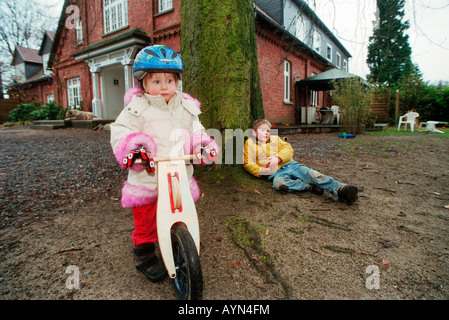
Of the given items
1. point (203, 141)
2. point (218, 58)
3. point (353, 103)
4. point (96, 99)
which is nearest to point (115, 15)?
point (96, 99)

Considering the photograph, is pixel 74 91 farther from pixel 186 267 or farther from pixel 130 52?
pixel 186 267

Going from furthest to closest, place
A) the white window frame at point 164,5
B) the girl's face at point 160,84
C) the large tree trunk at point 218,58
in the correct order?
the white window frame at point 164,5 < the large tree trunk at point 218,58 < the girl's face at point 160,84

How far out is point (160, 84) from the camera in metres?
1.84

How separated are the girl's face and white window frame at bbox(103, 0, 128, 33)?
13.4m

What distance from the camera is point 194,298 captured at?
1.41 m

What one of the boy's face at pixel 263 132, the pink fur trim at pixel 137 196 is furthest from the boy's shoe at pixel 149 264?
the boy's face at pixel 263 132

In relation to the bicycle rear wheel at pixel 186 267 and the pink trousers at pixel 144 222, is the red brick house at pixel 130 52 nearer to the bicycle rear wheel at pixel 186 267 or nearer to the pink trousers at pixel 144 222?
the pink trousers at pixel 144 222

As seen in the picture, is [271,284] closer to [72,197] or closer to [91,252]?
[91,252]

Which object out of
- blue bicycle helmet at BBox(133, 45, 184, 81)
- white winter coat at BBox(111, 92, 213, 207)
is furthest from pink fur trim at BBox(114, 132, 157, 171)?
blue bicycle helmet at BBox(133, 45, 184, 81)

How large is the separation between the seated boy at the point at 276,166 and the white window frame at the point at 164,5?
412 inches

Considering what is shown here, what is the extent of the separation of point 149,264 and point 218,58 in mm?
2271

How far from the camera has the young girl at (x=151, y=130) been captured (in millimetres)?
1742
